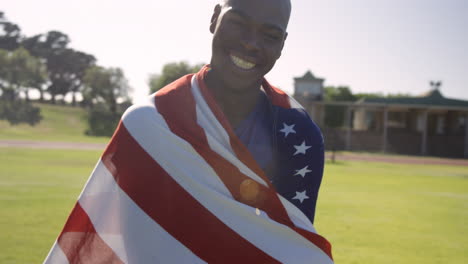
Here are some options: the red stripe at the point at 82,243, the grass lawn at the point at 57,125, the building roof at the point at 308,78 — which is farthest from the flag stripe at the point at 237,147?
the building roof at the point at 308,78

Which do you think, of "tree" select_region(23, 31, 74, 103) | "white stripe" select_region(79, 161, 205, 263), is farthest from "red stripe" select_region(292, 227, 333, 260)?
"tree" select_region(23, 31, 74, 103)

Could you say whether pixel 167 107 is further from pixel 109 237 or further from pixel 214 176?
pixel 109 237

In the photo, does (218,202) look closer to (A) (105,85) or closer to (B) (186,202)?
(B) (186,202)

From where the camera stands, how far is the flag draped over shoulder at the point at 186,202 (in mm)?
2062

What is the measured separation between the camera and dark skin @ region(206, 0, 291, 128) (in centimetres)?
221

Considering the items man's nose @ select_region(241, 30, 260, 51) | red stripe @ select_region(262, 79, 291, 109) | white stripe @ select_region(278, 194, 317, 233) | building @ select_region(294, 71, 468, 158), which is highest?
man's nose @ select_region(241, 30, 260, 51)

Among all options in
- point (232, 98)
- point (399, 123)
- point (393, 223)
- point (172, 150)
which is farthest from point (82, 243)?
point (399, 123)

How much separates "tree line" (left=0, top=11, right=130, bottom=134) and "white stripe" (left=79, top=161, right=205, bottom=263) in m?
48.3

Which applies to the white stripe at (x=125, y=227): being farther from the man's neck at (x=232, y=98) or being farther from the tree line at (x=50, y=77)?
the tree line at (x=50, y=77)

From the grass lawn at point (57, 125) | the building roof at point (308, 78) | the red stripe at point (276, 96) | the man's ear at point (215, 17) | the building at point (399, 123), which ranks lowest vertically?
the grass lawn at point (57, 125)

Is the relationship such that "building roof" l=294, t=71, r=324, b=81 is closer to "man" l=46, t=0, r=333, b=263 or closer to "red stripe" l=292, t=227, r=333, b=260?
"man" l=46, t=0, r=333, b=263

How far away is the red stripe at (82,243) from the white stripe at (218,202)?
505 millimetres

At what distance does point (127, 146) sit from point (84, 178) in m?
9.63

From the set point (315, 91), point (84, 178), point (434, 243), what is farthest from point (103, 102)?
point (434, 243)
